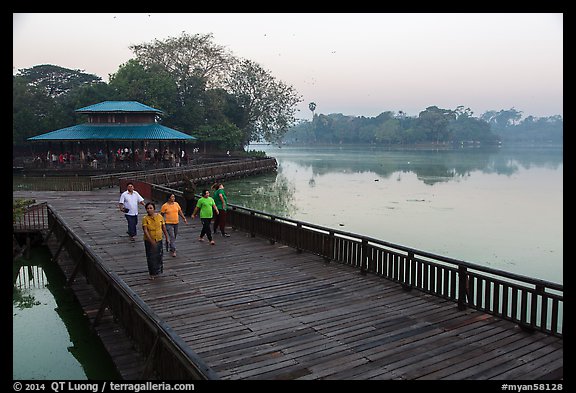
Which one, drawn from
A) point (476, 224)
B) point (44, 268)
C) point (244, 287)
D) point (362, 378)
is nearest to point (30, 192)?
point (44, 268)

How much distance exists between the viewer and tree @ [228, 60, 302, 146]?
73875 mm

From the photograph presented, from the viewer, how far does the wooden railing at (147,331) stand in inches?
198

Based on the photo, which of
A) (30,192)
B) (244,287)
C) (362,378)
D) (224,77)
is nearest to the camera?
(362,378)

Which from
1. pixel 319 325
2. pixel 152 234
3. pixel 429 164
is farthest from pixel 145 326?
pixel 429 164

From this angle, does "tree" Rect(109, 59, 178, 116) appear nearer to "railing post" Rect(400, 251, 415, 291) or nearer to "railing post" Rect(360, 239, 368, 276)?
"railing post" Rect(360, 239, 368, 276)

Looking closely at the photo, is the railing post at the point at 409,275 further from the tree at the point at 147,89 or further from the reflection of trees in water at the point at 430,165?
the tree at the point at 147,89

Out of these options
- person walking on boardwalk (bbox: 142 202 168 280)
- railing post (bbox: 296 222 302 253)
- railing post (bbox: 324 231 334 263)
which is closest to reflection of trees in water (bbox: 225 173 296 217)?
railing post (bbox: 296 222 302 253)

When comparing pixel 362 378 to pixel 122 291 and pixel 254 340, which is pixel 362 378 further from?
pixel 122 291

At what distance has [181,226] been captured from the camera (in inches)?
663

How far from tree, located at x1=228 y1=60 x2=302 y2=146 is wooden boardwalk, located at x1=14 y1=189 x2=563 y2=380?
6227cm

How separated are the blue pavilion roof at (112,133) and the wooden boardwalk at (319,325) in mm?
32488

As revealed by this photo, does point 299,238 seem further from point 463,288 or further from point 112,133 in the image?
point 112,133

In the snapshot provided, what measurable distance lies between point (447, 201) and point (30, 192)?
27624 millimetres
